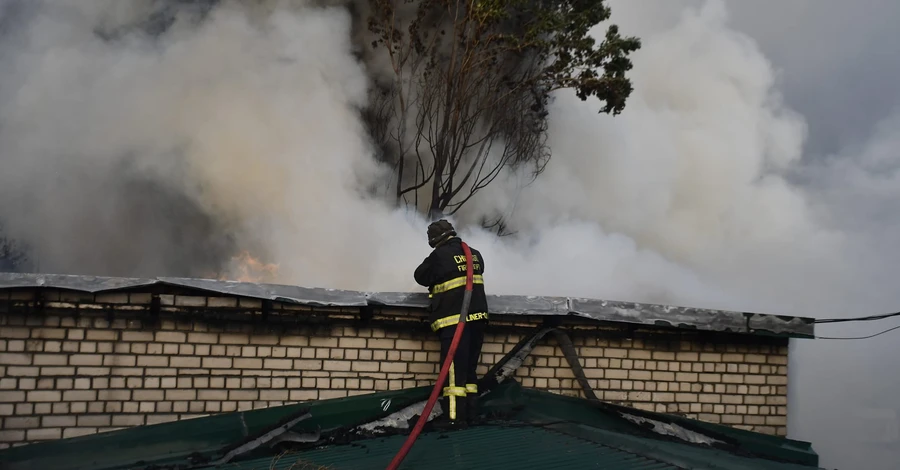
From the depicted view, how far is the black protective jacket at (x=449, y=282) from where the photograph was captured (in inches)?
200

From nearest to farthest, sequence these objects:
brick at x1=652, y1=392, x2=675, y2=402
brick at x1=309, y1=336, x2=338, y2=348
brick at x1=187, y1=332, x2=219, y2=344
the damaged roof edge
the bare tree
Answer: the damaged roof edge
brick at x1=187, y1=332, x2=219, y2=344
brick at x1=309, y1=336, x2=338, y2=348
brick at x1=652, y1=392, x2=675, y2=402
the bare tree

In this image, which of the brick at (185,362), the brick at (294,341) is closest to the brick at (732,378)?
the brick at (294,341)

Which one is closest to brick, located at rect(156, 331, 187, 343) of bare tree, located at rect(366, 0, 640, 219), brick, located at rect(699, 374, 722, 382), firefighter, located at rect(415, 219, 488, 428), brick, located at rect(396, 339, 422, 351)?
brick, located at rect(396, 339, 422, 351)

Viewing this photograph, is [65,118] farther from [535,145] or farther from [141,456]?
[535,145]

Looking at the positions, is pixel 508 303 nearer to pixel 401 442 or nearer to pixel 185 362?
pixel 401 442

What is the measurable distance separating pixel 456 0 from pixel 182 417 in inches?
343

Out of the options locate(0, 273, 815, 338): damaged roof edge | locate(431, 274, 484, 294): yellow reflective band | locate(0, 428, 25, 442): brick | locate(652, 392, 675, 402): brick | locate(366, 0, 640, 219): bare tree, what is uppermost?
locate(366, 0, 640, 219): bare tree

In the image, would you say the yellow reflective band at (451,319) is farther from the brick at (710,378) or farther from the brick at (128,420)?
the brick at (710,378)

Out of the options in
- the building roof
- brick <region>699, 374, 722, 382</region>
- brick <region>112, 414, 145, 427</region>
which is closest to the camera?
the building roof

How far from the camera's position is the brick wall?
183 inches

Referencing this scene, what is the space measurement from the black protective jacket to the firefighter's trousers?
3.6 inches

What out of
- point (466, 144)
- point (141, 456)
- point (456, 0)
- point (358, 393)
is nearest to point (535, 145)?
point (466, 144)

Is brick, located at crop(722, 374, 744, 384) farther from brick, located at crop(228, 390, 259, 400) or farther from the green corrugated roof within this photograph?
brick, located at crop(228, 390, 259, 400)

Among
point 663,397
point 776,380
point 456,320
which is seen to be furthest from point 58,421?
point 776,380
